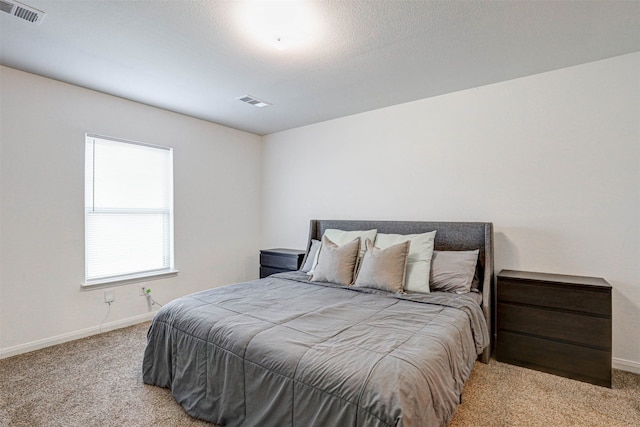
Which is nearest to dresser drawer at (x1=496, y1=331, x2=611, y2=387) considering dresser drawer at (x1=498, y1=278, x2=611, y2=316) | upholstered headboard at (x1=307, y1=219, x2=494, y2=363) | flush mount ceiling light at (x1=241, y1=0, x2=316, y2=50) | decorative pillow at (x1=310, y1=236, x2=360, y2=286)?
upholstered headboard at (x1=307, y1=219, x2=494, y2=363)

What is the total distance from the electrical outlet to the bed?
1.40 m

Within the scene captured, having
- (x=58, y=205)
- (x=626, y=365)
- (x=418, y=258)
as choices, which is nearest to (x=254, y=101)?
(x=58, y=205)

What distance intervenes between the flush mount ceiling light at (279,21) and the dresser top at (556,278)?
2.43 meters

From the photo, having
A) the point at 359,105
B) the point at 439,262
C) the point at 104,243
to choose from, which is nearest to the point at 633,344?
the point at 439,262

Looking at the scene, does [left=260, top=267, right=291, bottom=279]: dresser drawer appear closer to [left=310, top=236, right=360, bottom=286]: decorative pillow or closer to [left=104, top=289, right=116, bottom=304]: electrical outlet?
[left=310, top=236, right=360, bottom=286]: decorative pillow

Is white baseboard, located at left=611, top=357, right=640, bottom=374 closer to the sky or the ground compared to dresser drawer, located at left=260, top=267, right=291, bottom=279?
closer to the ground

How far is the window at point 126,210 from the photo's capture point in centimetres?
328

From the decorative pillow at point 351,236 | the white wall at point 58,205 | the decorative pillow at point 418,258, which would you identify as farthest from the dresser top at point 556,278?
the white wall at point 58,205

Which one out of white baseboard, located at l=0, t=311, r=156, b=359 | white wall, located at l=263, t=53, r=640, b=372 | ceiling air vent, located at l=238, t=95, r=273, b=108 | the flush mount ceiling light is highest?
the flush mount ceiling light

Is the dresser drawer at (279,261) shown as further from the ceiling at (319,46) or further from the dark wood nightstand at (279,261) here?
the ceiling at (319,46)

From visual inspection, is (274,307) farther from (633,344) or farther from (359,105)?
(633,344)

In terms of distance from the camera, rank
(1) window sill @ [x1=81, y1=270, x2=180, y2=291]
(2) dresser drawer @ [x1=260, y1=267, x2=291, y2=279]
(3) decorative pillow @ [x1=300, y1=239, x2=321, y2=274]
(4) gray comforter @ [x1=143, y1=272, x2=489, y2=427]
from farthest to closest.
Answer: (2) dresser drawer @ [x1=260, y1=267, x2=291, y2=279] → (3) decorative pillow @ [x1=300, y1=239, x2=321, y2=274] → (1) window sill @ [x1=81, y1=270, x2=180, y2=291] → (4) gray comforter @ [x1=143, y1=272, x2=489, y2=427]

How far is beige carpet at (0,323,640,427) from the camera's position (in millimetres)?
1888

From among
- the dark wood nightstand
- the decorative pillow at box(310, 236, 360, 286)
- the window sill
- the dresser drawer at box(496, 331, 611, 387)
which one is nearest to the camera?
the dresser drawer at box(496, 331, 611, 387)
